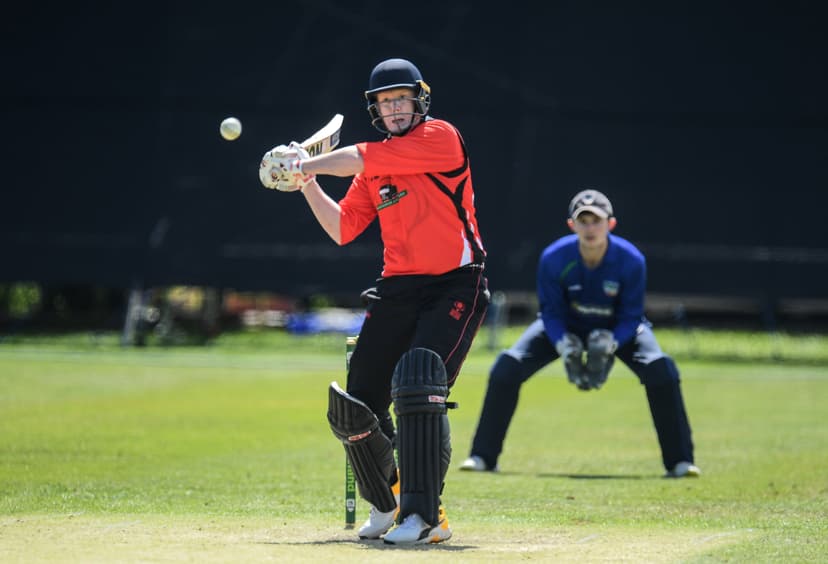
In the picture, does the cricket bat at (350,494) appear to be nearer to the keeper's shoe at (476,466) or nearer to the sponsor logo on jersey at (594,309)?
the keeper's shoe at (476,466)

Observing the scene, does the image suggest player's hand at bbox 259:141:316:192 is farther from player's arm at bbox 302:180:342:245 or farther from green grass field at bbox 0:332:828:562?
green grass field at bbox 0:332:828:562

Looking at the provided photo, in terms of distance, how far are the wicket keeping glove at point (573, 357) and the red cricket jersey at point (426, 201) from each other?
9.92 ft

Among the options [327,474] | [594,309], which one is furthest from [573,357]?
[327,474]

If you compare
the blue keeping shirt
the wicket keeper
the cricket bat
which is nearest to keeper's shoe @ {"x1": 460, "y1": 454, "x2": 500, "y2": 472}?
the wicket keeper

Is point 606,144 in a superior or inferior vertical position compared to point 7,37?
inferior

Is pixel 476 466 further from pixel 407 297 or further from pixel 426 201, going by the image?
pixel 426 201

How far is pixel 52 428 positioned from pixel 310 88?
11.7m

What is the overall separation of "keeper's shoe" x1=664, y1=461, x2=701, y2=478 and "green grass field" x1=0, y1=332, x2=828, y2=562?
0.13m

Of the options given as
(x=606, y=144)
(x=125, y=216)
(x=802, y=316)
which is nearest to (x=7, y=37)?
(x=125, y=216)

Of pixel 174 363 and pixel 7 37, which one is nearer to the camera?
pixel 174 363

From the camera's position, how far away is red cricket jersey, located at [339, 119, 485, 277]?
19.7ft

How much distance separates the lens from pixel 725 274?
20.9 m

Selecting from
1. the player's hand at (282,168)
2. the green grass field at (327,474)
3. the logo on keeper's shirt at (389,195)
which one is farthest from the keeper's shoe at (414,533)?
the player's hand at (282,168)

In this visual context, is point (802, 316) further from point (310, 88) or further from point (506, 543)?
point (506, 543)
